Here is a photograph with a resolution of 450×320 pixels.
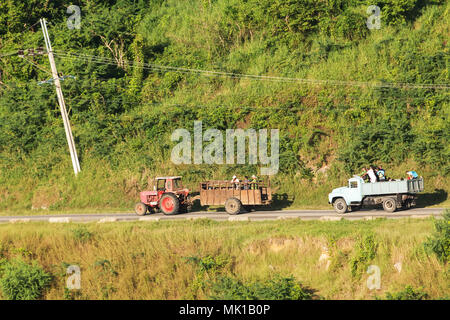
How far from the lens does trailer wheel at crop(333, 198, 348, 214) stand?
28.1 m

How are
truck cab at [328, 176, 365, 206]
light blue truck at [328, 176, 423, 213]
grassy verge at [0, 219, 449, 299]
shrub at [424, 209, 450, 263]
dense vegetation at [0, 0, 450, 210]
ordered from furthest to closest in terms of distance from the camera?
dense vegetation at [0, 0, 450, 210] → truck cab at [328, 176, 365, 206] → light blue truck at [328, 176, 423, 213] → shrub at [424, 209, 450, 263] → grassy verge at [0, 219, 449, 299]

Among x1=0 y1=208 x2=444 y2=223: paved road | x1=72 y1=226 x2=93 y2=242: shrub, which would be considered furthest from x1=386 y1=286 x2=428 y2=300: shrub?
x1=72 y1=226 x2=93 y2=242: shrub

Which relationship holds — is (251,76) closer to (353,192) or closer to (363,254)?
(353,192)

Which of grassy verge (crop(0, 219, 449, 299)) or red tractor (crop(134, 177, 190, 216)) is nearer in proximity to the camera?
grassy verge (crop(0, 219, 449, 299))

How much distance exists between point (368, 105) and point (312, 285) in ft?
67.5

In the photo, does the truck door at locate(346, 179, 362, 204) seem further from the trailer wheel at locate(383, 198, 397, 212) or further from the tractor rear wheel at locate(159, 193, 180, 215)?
the tractor rear wheel at locate(159, 193, 180, 215)

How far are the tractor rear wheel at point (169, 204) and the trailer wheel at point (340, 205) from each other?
29.1ft

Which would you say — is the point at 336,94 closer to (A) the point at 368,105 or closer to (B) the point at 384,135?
(A) the point at 368,105

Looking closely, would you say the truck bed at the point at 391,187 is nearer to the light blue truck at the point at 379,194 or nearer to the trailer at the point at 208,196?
the light blue truck at the point at 379,194

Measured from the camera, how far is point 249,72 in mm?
41969

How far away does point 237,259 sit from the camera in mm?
20438

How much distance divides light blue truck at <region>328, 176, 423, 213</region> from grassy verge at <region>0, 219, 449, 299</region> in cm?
357

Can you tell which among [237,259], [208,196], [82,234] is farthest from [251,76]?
[237,259]
